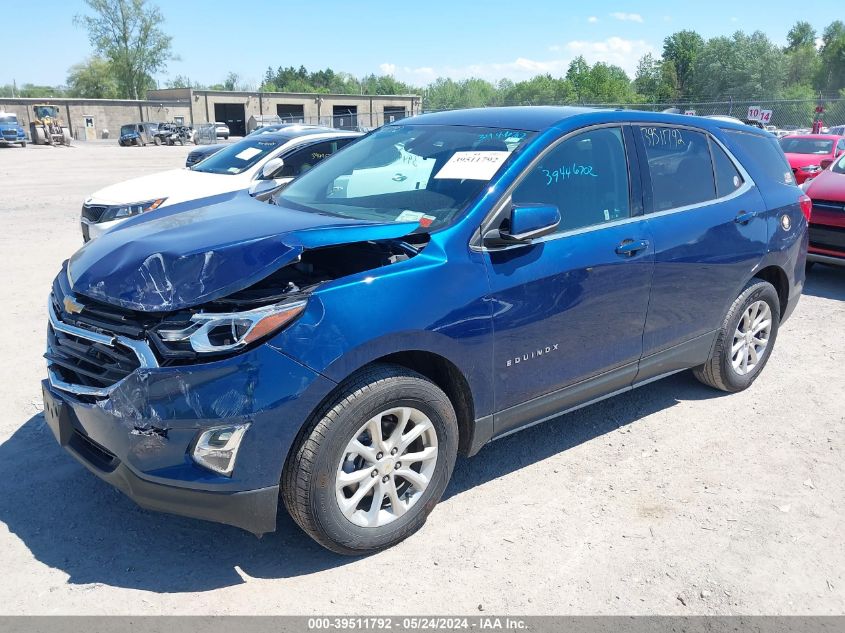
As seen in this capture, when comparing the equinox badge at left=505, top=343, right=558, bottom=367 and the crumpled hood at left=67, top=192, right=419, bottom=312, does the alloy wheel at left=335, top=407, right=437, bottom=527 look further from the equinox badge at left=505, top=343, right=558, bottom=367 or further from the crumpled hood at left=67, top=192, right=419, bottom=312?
the crumpled hood at left=67, top=192, right=419, bottom=312

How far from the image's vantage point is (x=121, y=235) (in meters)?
3.46

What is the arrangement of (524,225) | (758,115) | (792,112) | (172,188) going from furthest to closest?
1. (792,112)
2. (758,115)
3. (172,188)
4. (524,225)

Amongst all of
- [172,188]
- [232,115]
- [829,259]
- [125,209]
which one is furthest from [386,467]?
[232,115]

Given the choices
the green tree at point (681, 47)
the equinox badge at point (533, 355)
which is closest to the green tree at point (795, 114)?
the equinox badge at point (533, 355)

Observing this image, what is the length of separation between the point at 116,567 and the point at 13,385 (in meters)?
2.46

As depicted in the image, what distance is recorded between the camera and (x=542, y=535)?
329cm

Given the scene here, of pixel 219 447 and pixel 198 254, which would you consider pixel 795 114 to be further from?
pixel 219 447

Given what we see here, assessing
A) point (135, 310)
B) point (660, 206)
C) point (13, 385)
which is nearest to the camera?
point (135, 310)

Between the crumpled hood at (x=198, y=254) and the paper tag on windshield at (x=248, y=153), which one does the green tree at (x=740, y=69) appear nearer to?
the paper tag on windshield at (x=248, y=153)

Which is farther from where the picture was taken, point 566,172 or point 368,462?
point 566,172

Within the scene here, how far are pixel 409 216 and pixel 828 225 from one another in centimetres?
661

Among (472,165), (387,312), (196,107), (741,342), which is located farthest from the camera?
(196,107)

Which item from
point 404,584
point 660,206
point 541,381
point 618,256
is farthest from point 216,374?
point 660,206

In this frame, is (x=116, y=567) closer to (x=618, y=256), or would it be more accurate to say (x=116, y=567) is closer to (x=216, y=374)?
(x=216, y=374)
